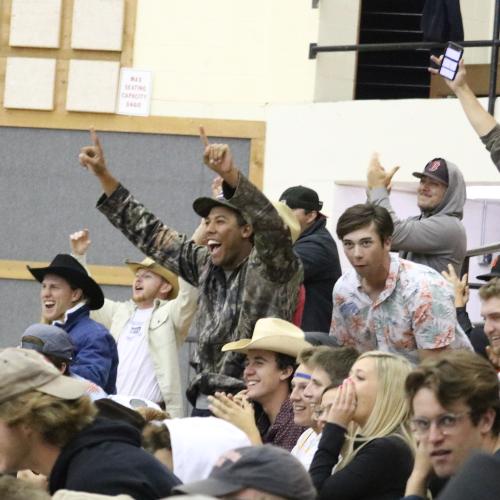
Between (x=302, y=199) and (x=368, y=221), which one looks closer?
(x=368, y=221)

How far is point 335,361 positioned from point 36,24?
673 cm

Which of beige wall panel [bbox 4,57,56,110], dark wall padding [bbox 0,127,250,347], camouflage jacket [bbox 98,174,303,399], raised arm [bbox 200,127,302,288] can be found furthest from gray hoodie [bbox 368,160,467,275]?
beige wall panel [bbox 4,57,56,110]

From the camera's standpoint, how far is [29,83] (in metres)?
11.6

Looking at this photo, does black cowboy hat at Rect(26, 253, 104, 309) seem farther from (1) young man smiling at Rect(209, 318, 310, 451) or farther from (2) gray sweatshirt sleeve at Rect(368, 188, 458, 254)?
(1) young man smiling at Rect(209, 318, 310, 451)

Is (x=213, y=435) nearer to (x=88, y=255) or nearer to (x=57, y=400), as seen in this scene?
(x=57, y=400)

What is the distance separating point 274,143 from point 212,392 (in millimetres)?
5044

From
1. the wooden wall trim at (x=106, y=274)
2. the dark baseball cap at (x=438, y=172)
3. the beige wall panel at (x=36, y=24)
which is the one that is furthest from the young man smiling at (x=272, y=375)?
the beige wall panel at (x=36, y=24)

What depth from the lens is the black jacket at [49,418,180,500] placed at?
172 inches

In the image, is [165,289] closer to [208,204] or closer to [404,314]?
[208,204]

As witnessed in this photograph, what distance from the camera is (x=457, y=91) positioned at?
692cm

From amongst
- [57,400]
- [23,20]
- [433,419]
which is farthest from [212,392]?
[23,20]

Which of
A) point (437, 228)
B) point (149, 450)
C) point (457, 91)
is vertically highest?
point (457, 91)

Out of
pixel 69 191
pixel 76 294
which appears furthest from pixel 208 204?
pixel 69 191

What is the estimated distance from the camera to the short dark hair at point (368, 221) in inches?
251
